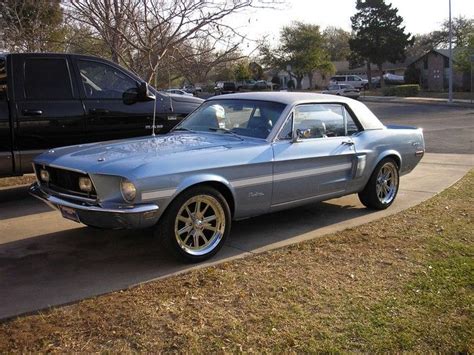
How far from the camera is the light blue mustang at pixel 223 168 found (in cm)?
461

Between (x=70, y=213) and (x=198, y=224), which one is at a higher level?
(x=70, y=213)

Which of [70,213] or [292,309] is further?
[70,213]

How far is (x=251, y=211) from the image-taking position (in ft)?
17.9

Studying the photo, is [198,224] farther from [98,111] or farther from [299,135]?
[98,111]

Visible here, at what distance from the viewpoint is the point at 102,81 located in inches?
301

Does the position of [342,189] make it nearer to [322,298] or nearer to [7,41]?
[322,298]

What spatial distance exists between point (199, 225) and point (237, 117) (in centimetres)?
157

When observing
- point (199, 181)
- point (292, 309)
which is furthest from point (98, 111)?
point (292, 309)

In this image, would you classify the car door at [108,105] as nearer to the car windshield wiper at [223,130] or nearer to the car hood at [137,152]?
the car hood at [137,152]

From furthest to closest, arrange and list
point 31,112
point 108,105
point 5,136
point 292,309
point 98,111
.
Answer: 1. point 108,105
2. point 98,111
3. point 31,112
4. point 5,136
5. point 292,309

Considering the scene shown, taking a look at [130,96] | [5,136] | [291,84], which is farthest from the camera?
[291,84]

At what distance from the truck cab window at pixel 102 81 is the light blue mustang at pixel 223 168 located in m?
1.70

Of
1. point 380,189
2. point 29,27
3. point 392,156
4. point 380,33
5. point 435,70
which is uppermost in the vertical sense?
point 380,33

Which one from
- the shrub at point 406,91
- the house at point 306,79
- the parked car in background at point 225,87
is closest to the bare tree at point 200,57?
the parked car in background at point 225,87
